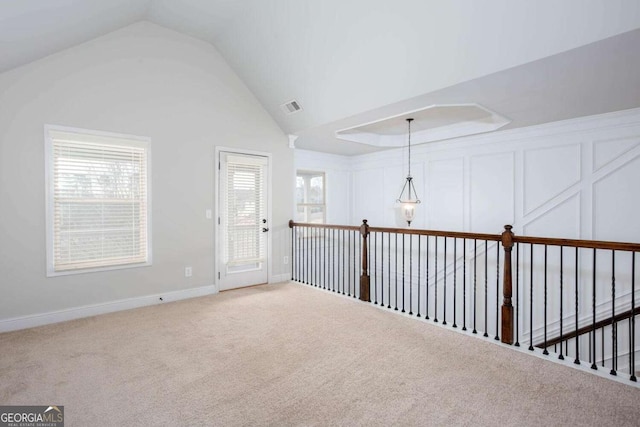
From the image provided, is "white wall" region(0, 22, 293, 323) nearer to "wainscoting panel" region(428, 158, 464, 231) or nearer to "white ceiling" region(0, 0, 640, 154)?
"white ceiling" region(0, 0, 640, 154)

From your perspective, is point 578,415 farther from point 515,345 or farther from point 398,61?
point 398,61

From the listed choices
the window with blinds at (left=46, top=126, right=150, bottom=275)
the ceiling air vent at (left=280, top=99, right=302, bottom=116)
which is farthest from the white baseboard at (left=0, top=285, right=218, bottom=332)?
the ceiling air vent at (left=280, top=99, right=302, bottom=116)

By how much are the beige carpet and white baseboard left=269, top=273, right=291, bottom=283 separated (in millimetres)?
1704

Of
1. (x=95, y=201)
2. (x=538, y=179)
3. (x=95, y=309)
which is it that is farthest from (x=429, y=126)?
(x=95, y=309)

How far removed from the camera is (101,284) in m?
3.71

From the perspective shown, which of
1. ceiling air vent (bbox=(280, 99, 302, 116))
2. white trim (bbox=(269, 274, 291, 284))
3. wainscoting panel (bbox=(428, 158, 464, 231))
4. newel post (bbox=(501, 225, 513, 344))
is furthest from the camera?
wainscoting panel (bbox=(428, 158, 464, 231))

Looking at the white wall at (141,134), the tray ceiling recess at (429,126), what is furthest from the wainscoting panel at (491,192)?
the white wall at (141,134)

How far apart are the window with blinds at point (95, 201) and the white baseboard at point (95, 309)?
0.43 m

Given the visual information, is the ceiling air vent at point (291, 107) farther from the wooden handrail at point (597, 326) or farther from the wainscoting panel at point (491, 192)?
the wooden handrail at point (597, 326)

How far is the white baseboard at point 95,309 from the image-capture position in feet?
10.6

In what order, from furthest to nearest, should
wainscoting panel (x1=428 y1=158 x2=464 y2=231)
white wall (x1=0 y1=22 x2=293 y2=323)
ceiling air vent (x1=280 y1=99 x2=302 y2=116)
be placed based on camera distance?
wainscoting panel (x1=428 y1=158 x2=464 y2=231) → ceiling air vent (x1=280 y1=99 x2=302 y2=116) → white wall (x1=0 y1=22 x2=293 y2=323)

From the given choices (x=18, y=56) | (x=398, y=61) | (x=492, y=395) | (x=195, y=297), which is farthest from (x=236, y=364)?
(x=18, y=56)

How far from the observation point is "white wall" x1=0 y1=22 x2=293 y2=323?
Answer: 3203mm

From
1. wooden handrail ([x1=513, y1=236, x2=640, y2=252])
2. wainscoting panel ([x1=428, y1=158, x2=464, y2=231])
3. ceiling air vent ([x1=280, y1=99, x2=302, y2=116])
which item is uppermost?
ceiling air vent ([x1=280, y1=99, x2=302, y2=116])
